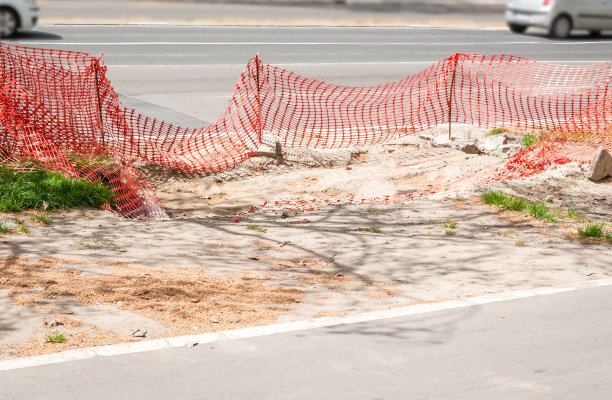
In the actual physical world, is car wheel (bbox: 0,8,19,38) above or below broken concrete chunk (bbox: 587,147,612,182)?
above

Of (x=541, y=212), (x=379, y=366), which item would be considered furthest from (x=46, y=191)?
(x=541, y=212)

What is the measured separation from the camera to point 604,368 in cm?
552

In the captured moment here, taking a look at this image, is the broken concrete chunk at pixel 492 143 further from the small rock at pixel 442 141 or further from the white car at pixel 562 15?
the white car at pixel 562 15

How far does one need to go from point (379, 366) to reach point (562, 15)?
925 inches

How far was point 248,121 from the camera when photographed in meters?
13.1

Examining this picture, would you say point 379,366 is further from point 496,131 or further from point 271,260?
point 496,131

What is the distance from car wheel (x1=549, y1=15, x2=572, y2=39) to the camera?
87.1 ft

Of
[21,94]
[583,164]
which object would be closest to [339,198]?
[583,164]

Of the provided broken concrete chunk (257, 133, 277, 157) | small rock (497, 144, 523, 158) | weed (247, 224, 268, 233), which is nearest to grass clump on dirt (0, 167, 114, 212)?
weed (247, 224, 268, 233)

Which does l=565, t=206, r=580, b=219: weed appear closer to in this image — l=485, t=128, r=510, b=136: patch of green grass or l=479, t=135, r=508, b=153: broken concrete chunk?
l=479, t=135, r=508, b=153: broken concrete chunk

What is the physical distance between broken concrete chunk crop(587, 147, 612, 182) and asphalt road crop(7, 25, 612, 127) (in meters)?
5.95

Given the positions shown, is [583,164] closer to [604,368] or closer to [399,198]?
[399,198]

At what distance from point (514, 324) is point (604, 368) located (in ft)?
2.57

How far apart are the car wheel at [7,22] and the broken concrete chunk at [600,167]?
15.9 metres
